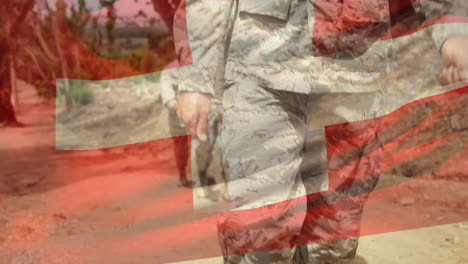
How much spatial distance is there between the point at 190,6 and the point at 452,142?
1.15 metres

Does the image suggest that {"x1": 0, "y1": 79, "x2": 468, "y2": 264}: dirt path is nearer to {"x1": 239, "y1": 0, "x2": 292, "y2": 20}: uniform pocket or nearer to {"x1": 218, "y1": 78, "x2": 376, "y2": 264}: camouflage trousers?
{"x1": 218, "y1": 78, "x2": 376, "y2": 264}: camouflage trousers

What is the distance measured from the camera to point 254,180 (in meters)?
0.62

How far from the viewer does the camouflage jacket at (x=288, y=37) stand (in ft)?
1.97

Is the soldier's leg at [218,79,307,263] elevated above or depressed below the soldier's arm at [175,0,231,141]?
below

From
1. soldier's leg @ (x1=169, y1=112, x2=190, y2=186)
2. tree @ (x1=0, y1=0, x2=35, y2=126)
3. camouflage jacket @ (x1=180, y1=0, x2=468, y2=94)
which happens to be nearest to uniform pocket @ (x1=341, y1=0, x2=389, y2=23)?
camouflage jacket @ (x1=180, y1=0, x2=468, y2=94)

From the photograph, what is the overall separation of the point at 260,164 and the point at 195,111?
135mm

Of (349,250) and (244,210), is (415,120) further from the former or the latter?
(244,210)

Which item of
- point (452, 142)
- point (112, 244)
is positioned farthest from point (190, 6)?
point (452, 142)

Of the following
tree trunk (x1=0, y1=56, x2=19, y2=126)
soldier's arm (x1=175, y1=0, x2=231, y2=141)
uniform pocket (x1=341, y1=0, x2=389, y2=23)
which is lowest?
tree trunk (x1=0, y1=56, x2=19, y2=126)

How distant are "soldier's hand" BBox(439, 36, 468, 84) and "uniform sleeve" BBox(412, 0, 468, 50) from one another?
12mm

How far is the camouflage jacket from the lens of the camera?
0.60 m

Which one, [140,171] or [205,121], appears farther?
[140,171]

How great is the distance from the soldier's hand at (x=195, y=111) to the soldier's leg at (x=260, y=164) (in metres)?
0.03
